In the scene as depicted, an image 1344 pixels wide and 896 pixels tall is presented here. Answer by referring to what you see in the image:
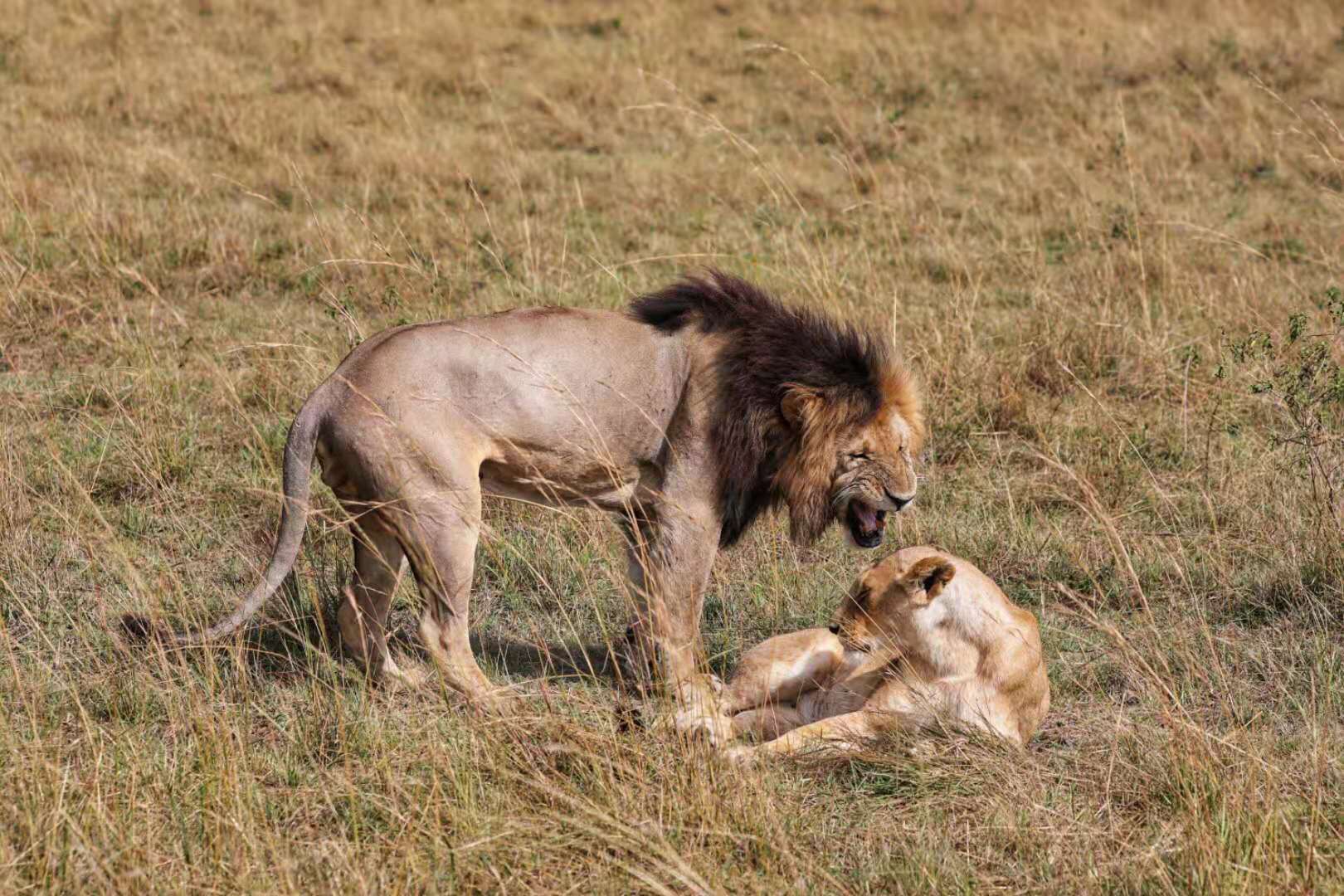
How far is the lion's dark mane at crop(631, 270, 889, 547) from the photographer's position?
14.8 feet

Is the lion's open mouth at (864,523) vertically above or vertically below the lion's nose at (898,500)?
below

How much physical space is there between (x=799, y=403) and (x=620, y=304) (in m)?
2.93

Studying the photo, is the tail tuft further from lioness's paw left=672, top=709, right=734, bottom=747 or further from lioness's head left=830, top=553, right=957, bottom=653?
lioness's head left=830, top=553, right=957, bottom=653

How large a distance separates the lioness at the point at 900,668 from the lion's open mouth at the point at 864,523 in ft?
0.93

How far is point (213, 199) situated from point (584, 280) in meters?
2.91

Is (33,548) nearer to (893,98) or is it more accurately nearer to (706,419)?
(706,419)

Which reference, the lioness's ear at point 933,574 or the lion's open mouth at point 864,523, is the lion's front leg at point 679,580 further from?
the lioness's ear at point 933,574

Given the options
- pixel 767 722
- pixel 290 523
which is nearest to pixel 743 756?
pixel 767 722

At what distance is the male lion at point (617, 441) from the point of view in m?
4.14

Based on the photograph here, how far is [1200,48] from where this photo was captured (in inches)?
497

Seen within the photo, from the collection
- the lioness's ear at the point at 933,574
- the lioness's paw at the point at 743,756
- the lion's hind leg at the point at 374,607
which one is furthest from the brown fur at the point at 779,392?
the lion's hind leg at the point at 374,607

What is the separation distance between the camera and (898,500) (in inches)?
183

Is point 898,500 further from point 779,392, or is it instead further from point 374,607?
point 374,607

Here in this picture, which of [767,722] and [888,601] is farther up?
[888,601]
